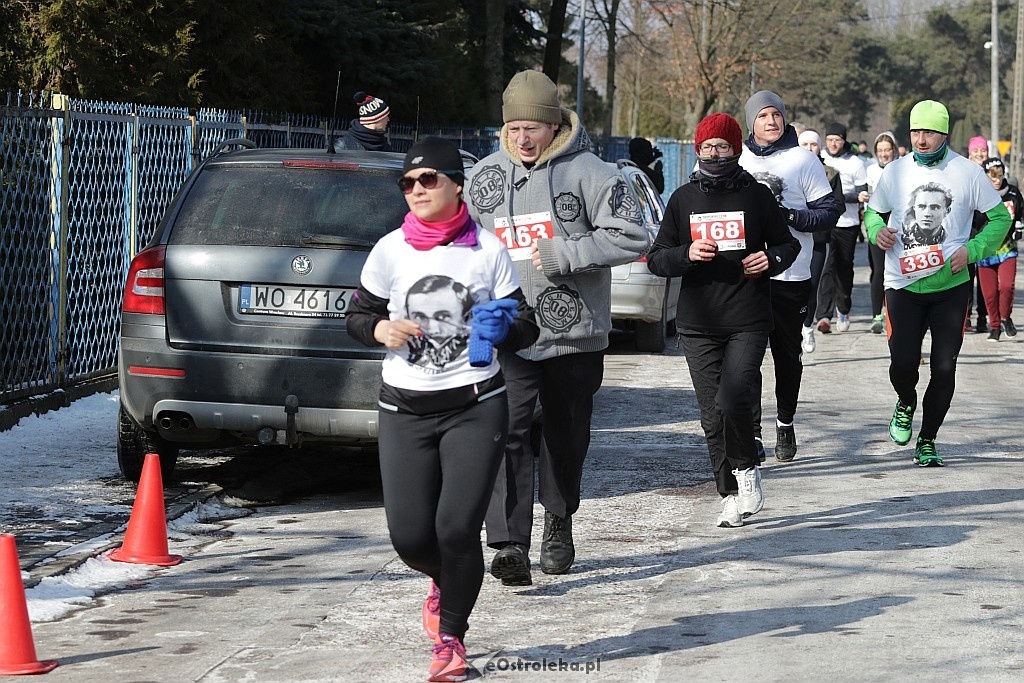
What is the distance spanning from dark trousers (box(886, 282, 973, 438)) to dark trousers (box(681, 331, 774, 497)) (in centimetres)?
195

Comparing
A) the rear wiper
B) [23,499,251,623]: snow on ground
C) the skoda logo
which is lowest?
[23,499,251,623]: snow on ground

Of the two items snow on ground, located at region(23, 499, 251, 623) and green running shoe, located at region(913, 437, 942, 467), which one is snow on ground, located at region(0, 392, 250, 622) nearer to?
snow on ground, located at region(23, 499, 251, 623)

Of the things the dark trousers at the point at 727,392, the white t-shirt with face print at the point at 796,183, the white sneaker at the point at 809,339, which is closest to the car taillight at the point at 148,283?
the dark trousers at the point at 727,392

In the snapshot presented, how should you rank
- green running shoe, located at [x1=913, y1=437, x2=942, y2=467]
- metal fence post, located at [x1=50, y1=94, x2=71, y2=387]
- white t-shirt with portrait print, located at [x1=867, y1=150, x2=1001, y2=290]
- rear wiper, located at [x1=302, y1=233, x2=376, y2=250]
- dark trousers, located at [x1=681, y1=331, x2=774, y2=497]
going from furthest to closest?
metal fence post, located at [x1=50, y1=94, x2=71, y2=387], green running shoe, located at [x1=913, y1=437, x2=942, y2=467], white t-shirt with portrait print, located at [x1=867, y1=150, x2=1001, y2=290], rear wiper, located at [x1=302, y1=233, x2=376, y2=250], dark trousers, located at [x1=681, y1=331, x2=774, y2=497]

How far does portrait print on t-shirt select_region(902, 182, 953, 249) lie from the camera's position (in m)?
9.11

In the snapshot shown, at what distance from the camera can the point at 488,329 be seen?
4.96m

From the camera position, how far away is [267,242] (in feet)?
25.3

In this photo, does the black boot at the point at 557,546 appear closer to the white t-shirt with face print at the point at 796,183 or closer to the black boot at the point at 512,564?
the black boot at the point at 512,564

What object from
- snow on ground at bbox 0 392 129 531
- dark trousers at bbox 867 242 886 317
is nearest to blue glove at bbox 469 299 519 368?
snow on ground at bbox 0 392 129 531

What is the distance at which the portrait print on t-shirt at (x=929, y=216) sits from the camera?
9.11 meters

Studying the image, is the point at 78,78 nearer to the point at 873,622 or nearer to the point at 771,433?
the point at 771,433

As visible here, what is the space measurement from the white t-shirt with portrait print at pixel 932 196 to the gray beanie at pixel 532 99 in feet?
11.0

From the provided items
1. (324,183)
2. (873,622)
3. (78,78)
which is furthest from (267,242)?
(78,78)

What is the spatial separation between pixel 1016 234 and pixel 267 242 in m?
9.63
